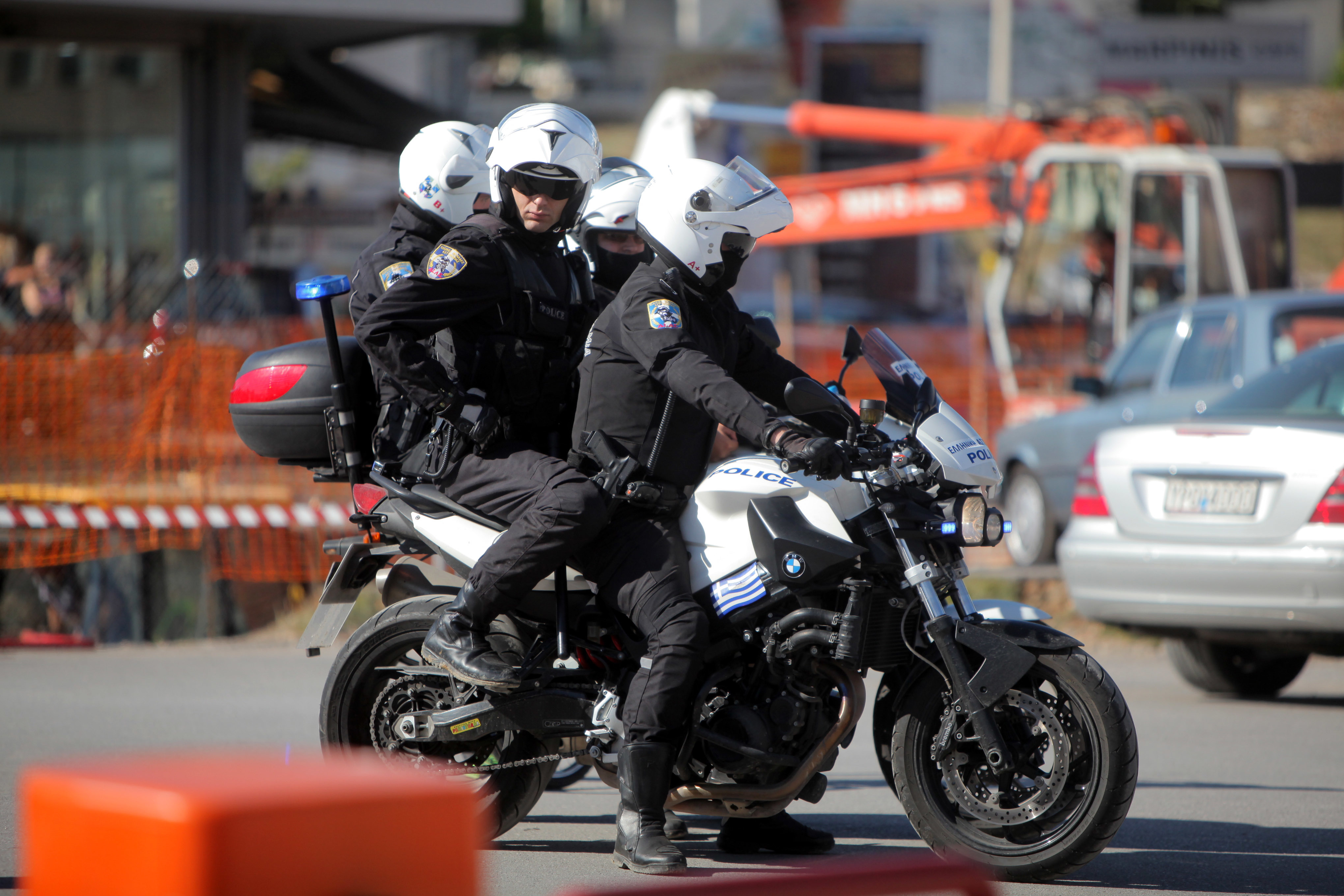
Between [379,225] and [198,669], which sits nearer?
[198,669]

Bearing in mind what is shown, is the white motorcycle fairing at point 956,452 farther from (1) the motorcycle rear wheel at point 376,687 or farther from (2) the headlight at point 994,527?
(1) the motorcycle rear wheel at point 376,687

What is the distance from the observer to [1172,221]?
1723 centimetres

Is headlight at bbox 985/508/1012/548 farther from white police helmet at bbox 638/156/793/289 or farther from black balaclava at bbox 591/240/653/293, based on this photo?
black balaclava at bbox 591/240/653/293

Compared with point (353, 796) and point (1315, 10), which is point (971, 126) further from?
point (1315, 10)

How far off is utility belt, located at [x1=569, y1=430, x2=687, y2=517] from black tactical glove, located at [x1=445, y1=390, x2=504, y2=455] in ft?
0.84

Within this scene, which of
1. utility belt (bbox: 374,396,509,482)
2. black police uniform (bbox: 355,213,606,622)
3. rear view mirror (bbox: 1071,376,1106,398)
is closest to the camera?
black police uniform (bbox: 355,213,606,622)

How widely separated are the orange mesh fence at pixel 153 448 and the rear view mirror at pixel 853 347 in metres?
5.99

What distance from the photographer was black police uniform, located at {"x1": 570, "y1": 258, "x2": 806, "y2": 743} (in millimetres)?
4473

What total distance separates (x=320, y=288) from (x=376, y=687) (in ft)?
4.05

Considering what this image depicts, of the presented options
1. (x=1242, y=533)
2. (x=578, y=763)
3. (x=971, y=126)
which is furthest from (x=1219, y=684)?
(x=971, y=126)

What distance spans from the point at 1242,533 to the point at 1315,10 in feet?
209

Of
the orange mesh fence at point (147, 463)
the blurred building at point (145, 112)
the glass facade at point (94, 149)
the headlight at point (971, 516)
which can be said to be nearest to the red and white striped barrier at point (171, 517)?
the orange mesh fence at point (147, 463)

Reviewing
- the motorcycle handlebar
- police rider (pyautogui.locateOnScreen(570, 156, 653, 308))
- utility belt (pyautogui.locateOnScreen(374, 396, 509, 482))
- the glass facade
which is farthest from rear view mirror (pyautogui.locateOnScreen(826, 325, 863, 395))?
the glass facade

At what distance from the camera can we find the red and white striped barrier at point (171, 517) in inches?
384
